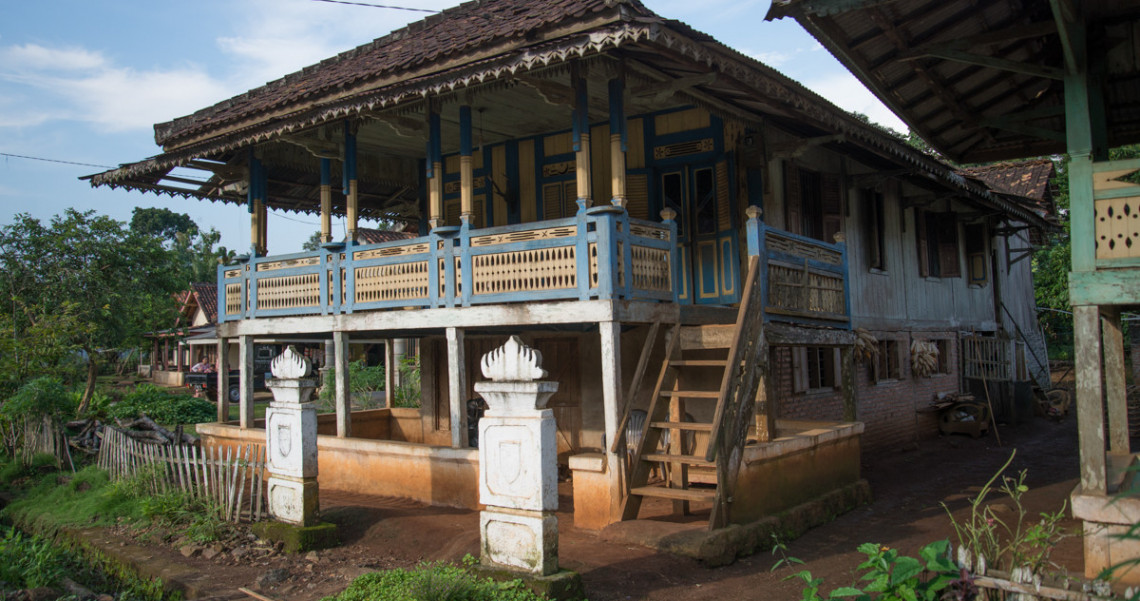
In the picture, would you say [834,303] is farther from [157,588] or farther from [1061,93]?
[157,588]

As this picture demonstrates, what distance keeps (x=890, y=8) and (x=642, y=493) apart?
4.98 metres

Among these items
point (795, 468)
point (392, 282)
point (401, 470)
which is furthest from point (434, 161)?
point (795, 468)

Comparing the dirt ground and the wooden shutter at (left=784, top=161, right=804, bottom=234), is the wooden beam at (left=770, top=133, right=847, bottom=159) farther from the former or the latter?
the dirt ground

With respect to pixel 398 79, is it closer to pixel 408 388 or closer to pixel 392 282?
pixel 392 282

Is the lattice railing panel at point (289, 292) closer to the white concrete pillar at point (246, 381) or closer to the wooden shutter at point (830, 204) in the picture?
the white concrete pillar at point (246, 381)

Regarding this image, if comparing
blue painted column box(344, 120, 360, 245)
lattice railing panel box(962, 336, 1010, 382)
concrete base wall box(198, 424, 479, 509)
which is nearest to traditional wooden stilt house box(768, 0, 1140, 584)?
concrete base wall box(198, 424, 479, 509)

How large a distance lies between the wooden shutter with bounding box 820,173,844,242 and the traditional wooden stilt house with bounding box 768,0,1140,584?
3021 millimetres

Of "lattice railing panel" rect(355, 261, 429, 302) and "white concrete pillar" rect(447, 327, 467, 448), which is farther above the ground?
"lattice railing panel" rect(355, 261, 429, 302)

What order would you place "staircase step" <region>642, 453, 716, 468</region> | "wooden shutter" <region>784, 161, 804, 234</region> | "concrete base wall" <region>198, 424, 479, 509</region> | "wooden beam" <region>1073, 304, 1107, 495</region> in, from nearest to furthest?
"wooden beam" <region>1073, 304, 1107, 495</region> < "staircase step" <region>642, 453, 716, 468</region> < "concrete base wall" <region>198, 424, 479, 509</region> < "wooden shutter" <region>784, 161, 804, 234</region>

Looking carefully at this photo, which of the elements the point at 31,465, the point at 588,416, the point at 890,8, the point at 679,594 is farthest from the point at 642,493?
the point at 31,465

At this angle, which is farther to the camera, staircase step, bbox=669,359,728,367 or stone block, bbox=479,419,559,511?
staircase step, bbox=669,359,728,367

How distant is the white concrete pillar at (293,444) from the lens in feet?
27.9

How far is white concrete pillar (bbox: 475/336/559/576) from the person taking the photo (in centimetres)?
622

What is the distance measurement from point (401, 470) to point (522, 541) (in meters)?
4.94
